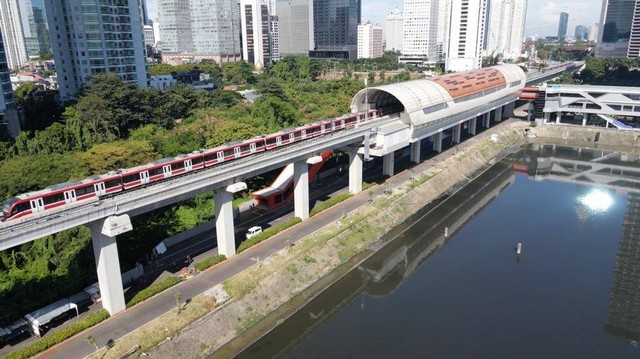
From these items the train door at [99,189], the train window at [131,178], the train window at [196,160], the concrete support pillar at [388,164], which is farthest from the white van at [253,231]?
the concrete support pillar at [388,164]

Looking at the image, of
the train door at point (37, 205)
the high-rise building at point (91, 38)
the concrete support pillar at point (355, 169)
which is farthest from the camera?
the high-rise building at point (91, 38)

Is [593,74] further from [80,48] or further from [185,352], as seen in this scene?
[185,352]

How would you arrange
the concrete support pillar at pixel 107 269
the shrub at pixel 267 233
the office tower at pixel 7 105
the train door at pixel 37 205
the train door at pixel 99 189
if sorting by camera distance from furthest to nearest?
the office tower at pixel 7 105 → the shrub at pixel 267 233 → the train door at pixel 99 189 → the concrete support pillar at pixel 107 269 → the train door at pixel 37 205

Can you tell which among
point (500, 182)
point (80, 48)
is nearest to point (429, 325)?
point (500, 182)

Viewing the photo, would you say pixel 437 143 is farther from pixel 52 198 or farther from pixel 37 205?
pixel 37 205

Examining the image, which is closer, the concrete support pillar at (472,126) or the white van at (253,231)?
the white van at (253,231)

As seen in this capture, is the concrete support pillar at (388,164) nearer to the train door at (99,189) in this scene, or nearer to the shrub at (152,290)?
the shrub at (152,290)
